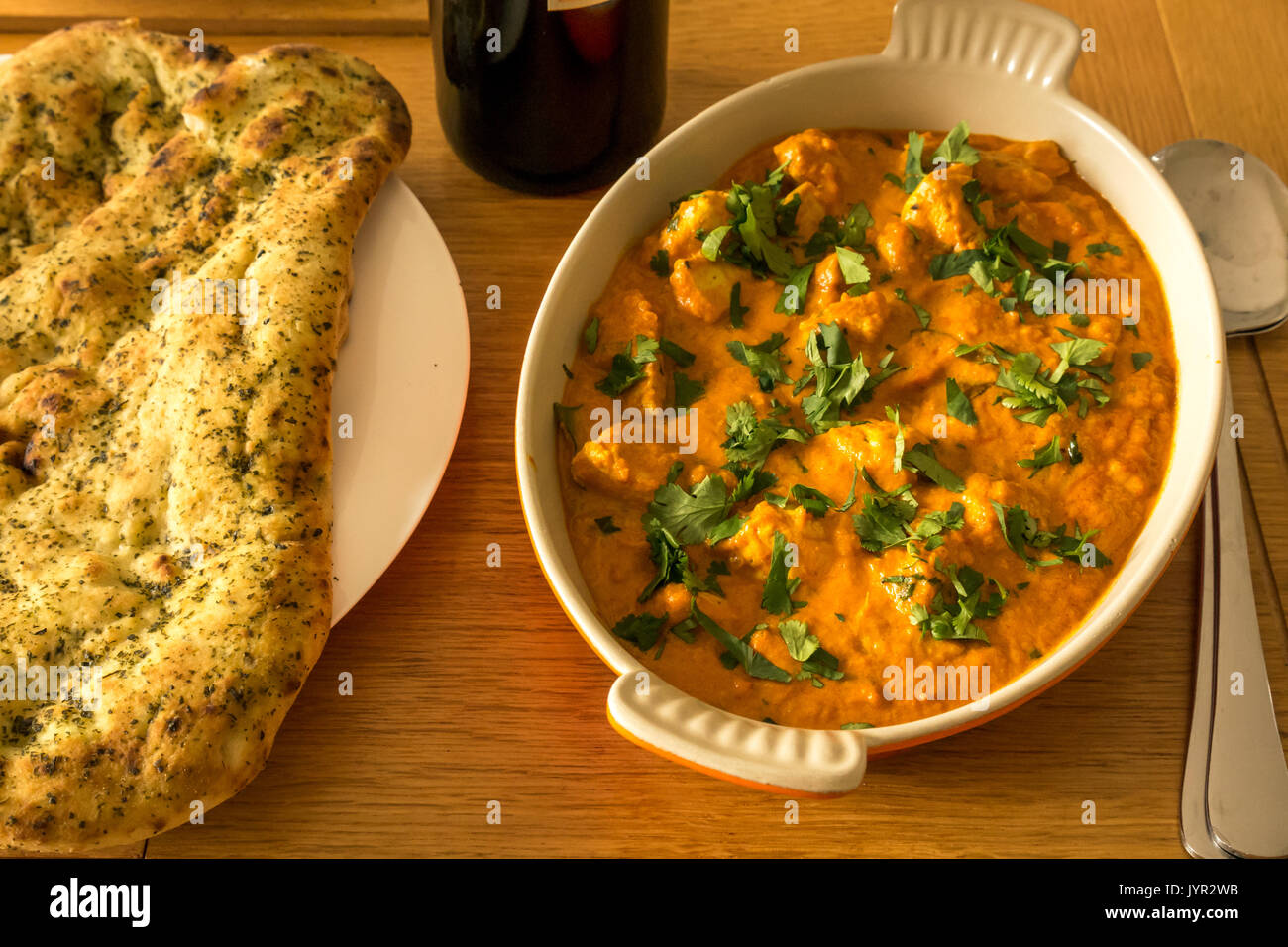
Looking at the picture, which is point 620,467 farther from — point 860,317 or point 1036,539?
point 1036,539

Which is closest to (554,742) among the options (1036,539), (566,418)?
(566,418)

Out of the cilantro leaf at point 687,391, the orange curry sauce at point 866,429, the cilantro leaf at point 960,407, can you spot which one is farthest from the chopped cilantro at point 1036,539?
the cilantro leaf at point 687,391

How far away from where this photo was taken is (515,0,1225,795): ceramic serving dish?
3.81ft

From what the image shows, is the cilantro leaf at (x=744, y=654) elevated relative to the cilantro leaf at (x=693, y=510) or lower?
lower

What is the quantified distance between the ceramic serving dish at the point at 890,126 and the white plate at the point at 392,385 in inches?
6.9

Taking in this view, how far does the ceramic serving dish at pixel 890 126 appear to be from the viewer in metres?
1.16

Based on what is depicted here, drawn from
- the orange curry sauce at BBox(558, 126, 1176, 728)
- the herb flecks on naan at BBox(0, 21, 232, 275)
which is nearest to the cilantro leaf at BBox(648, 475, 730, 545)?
the orange curry sauce at BBox(558, 126, 1176, 728)

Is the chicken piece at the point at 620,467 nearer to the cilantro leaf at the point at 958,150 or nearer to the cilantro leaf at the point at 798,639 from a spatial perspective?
the cilantro leaf at the point at 798,639

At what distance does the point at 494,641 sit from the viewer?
1500 millimetres

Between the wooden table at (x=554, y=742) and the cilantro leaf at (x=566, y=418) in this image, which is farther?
the cilantro leaf at (x=566, y=418)

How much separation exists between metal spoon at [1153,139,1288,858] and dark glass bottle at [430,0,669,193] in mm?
871

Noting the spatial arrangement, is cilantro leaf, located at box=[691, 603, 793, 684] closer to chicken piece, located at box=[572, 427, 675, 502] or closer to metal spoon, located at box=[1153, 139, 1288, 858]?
chicken piece, located at box=[572, 427, 675, 502]
